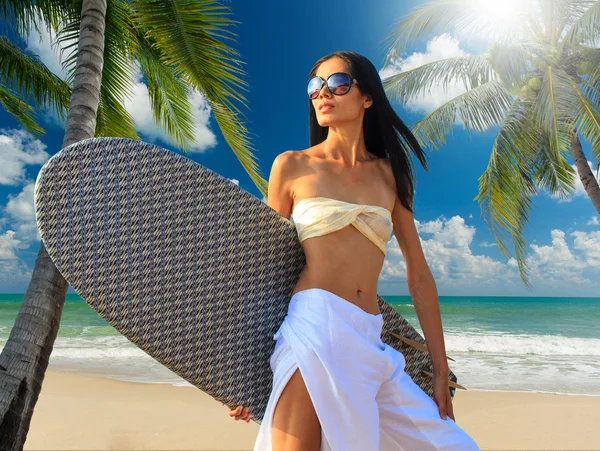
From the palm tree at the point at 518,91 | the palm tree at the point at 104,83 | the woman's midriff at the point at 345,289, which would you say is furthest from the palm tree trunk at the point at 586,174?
the woman's midriff at the point at 345,289

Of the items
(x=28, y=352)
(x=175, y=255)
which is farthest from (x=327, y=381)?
(x=28, y=352)

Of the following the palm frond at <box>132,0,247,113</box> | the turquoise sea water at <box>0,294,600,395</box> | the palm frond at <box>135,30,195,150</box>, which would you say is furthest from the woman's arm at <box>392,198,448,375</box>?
the turquoise sea water at <box>0,294,600,395</box>

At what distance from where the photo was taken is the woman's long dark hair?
1.67m

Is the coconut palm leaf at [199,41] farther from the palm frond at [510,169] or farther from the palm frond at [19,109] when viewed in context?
the palm frond at [510,169]

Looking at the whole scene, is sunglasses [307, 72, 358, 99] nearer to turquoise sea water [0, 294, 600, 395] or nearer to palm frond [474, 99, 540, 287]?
palm frond [474, 99, 540, 287]

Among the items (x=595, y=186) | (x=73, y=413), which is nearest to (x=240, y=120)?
(x=73, y=413)

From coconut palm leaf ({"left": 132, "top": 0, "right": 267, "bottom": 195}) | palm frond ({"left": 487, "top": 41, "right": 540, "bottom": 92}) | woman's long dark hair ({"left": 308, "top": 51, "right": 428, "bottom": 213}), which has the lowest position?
woman's long dark hair ({"left": 308, "top": 51, "right": 428, "bottom": 213})

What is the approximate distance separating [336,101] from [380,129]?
24 centimetres

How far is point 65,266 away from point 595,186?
407 inches

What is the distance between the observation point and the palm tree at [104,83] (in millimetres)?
2916

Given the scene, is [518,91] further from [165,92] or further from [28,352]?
[28,352]

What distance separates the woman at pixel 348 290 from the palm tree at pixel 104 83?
1.97 m

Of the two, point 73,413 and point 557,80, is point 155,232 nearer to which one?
point 73,413

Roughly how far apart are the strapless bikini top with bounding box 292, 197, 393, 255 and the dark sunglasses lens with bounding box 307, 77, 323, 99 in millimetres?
383
